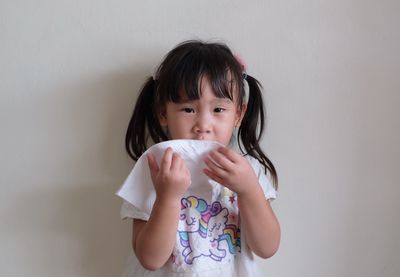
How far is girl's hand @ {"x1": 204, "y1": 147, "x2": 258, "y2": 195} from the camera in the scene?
0.67 m

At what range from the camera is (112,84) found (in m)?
0.86

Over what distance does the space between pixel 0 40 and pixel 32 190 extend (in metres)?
0.31

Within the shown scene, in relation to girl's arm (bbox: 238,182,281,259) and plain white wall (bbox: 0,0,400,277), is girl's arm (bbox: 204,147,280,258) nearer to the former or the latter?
girl's arm (bbox: 238,182,281,259)

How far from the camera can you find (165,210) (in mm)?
666

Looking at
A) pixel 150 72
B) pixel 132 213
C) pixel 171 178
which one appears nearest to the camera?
pixel 171 178

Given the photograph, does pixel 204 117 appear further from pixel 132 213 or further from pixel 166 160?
pixel 132 213

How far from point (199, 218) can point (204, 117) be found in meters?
0.18

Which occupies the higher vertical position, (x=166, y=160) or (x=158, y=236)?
(x=166, y=160)

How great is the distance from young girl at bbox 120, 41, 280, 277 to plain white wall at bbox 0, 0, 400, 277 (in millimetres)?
90

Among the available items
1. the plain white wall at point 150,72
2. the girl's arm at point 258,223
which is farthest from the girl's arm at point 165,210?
the plain white wall at point 150,72

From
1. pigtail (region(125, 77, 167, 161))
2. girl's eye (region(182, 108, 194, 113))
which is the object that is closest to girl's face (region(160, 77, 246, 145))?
girl's eye (region(182, 108, 194, 113))

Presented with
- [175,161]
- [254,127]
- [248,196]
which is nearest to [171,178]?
[175,161]

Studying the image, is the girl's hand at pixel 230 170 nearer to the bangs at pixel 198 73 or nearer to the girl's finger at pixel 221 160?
the girl's finger at pixel 221 160

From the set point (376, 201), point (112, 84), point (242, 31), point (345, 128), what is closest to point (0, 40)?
point (112, 84)
